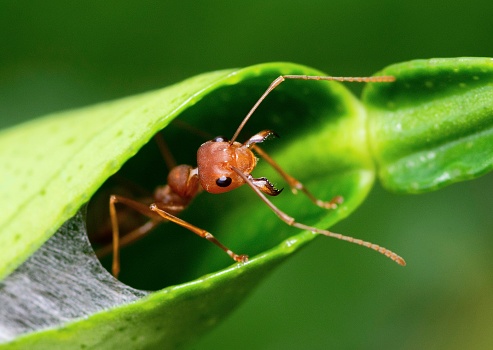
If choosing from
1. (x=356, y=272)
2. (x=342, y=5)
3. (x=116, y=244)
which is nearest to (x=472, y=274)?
(x=356, y=272)

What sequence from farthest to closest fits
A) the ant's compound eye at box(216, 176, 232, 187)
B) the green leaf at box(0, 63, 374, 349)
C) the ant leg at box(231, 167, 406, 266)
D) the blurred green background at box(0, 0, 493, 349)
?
1. the blurred green background at box(0, 0, 493, 349)
2. the ant's compound eye at box(216, 176, 232, 187)
3. the ant leg at box(231, 167, 406, 266)
4. the green leaf at box(0, 63, 374, 349)

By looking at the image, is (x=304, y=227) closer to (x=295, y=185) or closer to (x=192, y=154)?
(x=295, y=185)

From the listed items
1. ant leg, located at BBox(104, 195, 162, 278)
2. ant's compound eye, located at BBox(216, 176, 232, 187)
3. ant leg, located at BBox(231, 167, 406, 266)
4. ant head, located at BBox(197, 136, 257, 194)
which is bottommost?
ant leg, located at BBox(231, 167, 406, 266)

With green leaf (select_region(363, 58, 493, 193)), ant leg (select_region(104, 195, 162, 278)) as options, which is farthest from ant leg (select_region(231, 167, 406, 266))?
ant leg (select_region(104, 195, 162, 278))

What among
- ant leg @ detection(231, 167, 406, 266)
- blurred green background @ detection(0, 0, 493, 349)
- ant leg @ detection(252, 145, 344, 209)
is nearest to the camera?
ant leg @ detection(231, 167, 406, 266)

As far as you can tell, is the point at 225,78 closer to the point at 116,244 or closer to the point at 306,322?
the point at 116,244

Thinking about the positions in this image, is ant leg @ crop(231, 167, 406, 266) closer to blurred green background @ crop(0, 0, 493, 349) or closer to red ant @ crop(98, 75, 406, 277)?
red ant @ crop(98, 75, 406, 277)

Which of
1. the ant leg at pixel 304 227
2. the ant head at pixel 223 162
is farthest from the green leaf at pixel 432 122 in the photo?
the ant head at pixel 223 162

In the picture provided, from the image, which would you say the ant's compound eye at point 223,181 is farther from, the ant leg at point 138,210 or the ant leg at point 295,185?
the ant leg at point 138,210
